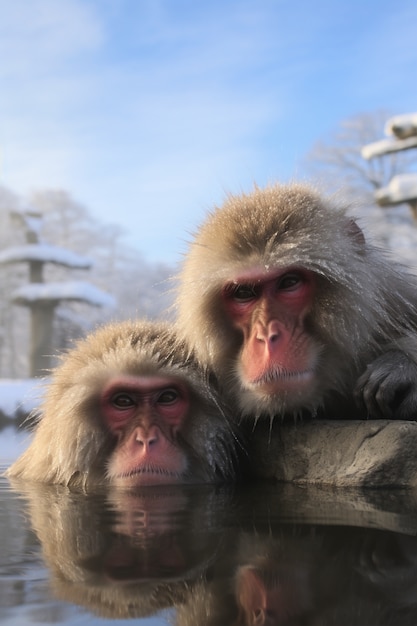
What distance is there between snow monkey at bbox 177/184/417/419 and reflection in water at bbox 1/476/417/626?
1.67 feet

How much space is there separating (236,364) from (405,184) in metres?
7.92

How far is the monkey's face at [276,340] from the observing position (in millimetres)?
2828

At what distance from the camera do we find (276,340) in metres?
2.83

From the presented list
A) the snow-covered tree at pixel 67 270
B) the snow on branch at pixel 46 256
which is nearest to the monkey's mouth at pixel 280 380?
the snow on branch at pixel 46 256

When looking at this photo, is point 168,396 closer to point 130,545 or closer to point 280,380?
point 280,380

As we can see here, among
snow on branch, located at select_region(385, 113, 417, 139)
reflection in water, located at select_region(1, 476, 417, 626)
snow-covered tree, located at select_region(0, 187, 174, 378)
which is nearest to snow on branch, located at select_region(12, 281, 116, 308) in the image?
snow-covered tree, located at select_region(0, 187, 174, 378)

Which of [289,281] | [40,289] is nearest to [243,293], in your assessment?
→ [289,281]

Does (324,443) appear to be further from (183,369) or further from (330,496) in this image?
(183,369)

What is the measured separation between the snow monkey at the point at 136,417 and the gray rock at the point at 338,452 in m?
0.18

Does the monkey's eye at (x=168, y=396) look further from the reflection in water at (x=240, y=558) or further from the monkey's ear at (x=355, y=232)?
the monkey's ear at (x=355, y=232)

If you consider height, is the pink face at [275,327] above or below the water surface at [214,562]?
above

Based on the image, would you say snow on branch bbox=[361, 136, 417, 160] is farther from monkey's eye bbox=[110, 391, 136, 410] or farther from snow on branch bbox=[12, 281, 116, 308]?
snow on branch bbox=[12, 281, 116, 308]

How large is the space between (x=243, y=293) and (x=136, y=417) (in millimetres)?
724

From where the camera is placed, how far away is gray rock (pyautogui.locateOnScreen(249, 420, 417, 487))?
2623 mm
